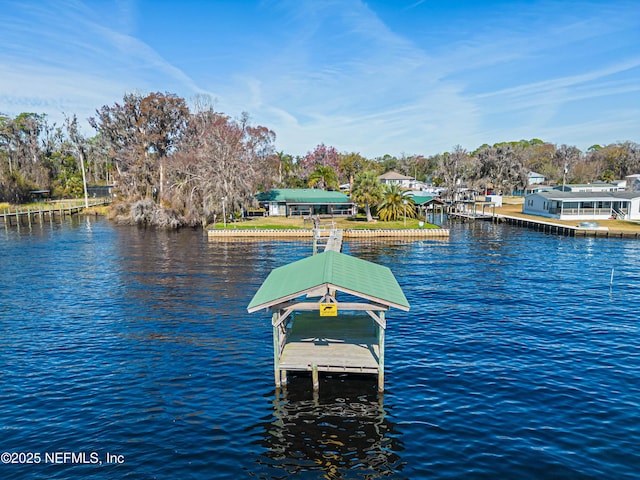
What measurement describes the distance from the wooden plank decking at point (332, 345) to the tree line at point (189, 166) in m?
51.1

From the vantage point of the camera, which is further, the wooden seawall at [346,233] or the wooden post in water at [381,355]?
the wooden seawall at [346,233]

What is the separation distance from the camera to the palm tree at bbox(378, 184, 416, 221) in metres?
75.1

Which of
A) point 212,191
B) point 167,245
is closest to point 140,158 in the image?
point 212,191

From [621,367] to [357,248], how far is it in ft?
122

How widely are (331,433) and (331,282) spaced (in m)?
5.58

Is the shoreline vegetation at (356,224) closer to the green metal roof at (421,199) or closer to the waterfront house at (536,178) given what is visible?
the green metal roof at (421,199)

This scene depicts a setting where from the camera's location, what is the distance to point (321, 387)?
65.7 feet

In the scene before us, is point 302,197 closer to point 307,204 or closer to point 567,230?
point 307,204

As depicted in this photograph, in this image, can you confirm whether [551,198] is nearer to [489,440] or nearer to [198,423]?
[489,440]

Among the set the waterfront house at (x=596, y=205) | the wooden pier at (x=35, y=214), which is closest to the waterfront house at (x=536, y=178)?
the waterfront house at (x=596, y=205)

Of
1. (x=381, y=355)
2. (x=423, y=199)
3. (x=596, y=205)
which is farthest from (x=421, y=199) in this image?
(x=381, y=355)

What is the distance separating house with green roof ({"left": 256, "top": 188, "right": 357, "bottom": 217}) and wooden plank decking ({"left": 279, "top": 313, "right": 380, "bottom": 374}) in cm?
5823

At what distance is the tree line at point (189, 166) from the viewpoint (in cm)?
7525

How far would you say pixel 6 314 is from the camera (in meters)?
31.2
